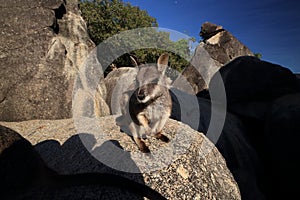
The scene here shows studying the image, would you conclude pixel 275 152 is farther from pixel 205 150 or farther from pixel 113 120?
pixel 113 120


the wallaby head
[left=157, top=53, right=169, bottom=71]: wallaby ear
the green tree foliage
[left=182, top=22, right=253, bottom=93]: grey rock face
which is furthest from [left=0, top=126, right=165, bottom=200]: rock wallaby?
the green tree foliage

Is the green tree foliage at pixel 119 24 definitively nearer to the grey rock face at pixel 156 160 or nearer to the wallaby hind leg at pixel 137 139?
the grey rock face at pixel 156 160

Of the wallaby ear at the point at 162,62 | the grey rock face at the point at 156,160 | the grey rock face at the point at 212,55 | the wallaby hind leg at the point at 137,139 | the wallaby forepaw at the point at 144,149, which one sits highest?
the grey rock face at the point at 212,55

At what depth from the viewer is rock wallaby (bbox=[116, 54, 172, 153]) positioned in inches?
124

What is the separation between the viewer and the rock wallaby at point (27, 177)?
2.01 meters

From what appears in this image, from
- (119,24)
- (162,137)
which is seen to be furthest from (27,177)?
(119,24)

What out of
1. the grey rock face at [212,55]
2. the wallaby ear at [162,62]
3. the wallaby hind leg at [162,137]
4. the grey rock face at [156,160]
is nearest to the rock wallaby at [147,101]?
the wallaby ear at [162,62]

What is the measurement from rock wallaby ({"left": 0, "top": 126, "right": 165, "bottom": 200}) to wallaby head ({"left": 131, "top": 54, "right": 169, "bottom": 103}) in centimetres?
110

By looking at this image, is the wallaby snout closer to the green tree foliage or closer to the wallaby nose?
the wallaby nose

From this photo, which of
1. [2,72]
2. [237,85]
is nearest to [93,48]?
[2,72]

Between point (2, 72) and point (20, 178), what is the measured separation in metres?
4.82

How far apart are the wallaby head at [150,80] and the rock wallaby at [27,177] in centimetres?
110

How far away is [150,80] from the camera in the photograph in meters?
3.17

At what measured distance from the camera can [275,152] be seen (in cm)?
472
